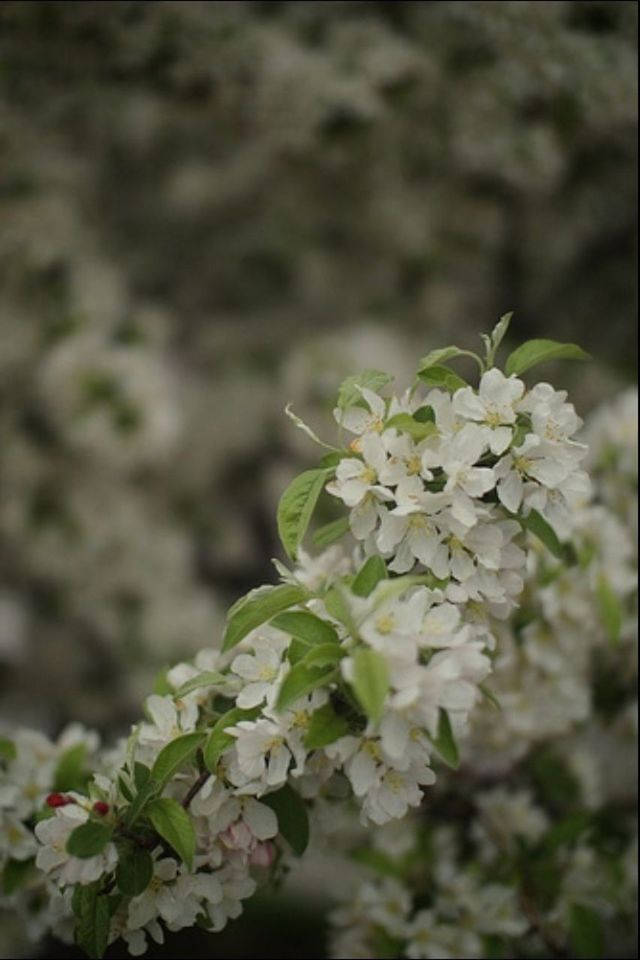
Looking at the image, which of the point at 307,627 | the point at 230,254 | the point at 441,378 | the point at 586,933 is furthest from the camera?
the point at 230,254

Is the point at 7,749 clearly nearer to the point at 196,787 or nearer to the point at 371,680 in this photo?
the point at 196,787

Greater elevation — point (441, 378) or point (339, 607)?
point (441, 378)

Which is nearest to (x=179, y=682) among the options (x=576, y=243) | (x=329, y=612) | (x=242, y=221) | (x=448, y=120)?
(x=329, y=612)

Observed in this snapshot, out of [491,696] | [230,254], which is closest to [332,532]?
[491,696]

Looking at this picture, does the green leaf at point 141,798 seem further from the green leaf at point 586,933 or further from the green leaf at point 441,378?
the green leaf at point 586,933

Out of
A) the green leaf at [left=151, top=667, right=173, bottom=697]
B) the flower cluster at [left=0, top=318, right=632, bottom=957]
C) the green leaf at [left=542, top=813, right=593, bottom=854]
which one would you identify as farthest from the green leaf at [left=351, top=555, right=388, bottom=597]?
the green leaf at [left=542, top=813, right=593, bottom=854]

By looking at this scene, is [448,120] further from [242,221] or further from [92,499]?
[92,499]

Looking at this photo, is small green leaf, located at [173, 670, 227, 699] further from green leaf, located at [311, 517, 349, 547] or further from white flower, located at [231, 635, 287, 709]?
green leaf, located at [311, 517, 349, 547]
